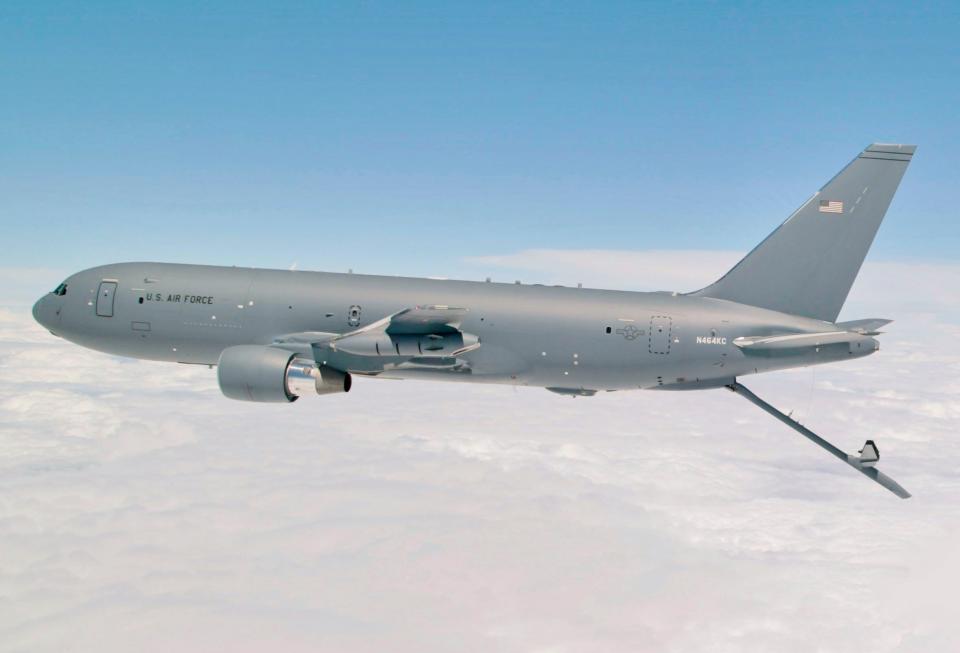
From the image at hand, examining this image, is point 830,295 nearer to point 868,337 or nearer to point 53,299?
point 868,337

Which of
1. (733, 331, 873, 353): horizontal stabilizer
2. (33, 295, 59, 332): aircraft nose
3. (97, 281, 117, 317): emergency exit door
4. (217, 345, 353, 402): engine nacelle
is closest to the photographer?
(733, 331, 873, 353): horizontal stabilizer

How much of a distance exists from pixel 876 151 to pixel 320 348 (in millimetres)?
21984

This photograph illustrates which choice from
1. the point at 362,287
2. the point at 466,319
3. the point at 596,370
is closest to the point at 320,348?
the point at 362,287

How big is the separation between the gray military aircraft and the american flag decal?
0.04m

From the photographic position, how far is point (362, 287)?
2670 cm

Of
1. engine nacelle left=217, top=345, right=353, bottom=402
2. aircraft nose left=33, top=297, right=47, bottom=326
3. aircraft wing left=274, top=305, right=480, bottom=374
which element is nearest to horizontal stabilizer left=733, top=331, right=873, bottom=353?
aircraft wing left=274, top=305, right=480, bottom=374

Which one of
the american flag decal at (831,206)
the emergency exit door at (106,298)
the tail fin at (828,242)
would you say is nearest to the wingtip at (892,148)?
the tail fin at (828,242)

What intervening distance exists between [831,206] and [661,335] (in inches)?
308

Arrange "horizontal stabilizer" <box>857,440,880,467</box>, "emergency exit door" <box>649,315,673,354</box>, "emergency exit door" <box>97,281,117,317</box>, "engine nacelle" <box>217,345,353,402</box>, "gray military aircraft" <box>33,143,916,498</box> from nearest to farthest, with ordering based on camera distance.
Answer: "horizontal stabilizer" <box>857,440,880,467</box>
"gray military aircraft" <box>33,143,916,498</box>
"engine nacelle" <box>217,345,353,402</box>
"emergency exit door" <box>649,315,673,354</box>
"emergency exit door" <box>97,281,117,317</box>

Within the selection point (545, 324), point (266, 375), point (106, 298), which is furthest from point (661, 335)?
point (106, 298)

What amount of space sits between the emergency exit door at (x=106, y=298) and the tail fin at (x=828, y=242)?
25.9 meters

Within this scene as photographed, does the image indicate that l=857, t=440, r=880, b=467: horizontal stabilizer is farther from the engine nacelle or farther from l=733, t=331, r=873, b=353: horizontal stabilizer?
the engine nacelle

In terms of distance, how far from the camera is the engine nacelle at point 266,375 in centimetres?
2461

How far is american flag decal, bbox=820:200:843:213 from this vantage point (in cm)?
2425
